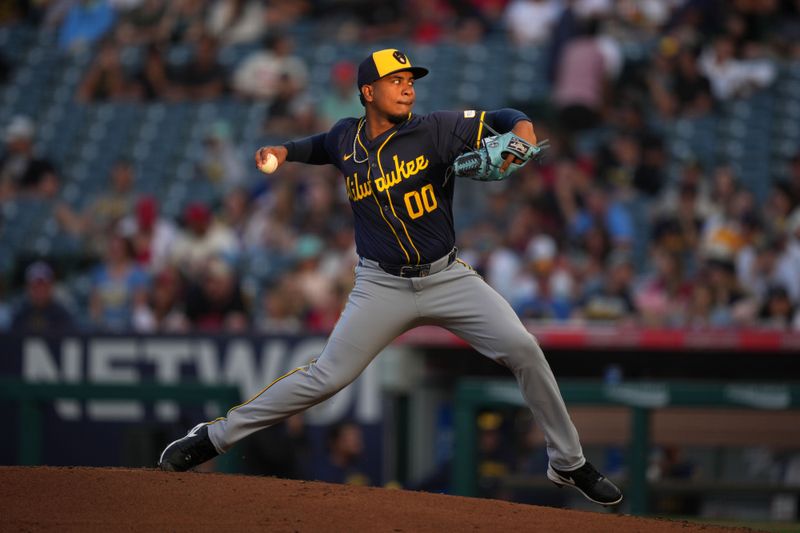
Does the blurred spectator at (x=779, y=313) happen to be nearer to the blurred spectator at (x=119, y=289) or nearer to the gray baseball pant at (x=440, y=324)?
the gray baseball pant at (x=440, y=324)

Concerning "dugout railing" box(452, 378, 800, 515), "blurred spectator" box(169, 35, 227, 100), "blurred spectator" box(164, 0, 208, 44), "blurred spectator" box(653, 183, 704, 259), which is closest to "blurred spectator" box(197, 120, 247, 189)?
"blurred spectator" box(169, 35, 227, 100)

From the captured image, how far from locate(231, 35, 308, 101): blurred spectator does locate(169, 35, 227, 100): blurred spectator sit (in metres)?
0.22

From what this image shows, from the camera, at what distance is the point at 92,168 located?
Result: 1441 cm

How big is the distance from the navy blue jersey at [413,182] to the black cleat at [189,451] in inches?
44.5

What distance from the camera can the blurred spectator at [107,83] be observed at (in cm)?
1532

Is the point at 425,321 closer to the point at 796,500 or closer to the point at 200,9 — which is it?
the point at 796,500

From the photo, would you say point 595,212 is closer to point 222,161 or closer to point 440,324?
point 222,161

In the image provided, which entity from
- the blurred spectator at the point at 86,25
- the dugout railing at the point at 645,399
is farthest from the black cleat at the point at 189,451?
the blurred spectator at the point at 86,25

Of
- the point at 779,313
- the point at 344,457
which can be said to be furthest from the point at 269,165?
the point at 779,313

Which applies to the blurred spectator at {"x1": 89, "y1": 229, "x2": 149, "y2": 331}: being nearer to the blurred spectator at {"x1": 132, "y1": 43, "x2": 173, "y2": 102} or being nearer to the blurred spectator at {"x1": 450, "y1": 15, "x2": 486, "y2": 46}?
the blurred spectator at {"x1": 132, "y1": 43, "x2": 173, "y2": 102}

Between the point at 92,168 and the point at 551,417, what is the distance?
9975 mm

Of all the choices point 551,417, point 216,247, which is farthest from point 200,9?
point 551,417

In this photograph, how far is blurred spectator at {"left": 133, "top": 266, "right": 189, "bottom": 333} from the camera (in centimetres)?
1078

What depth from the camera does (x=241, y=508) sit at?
198 inches
